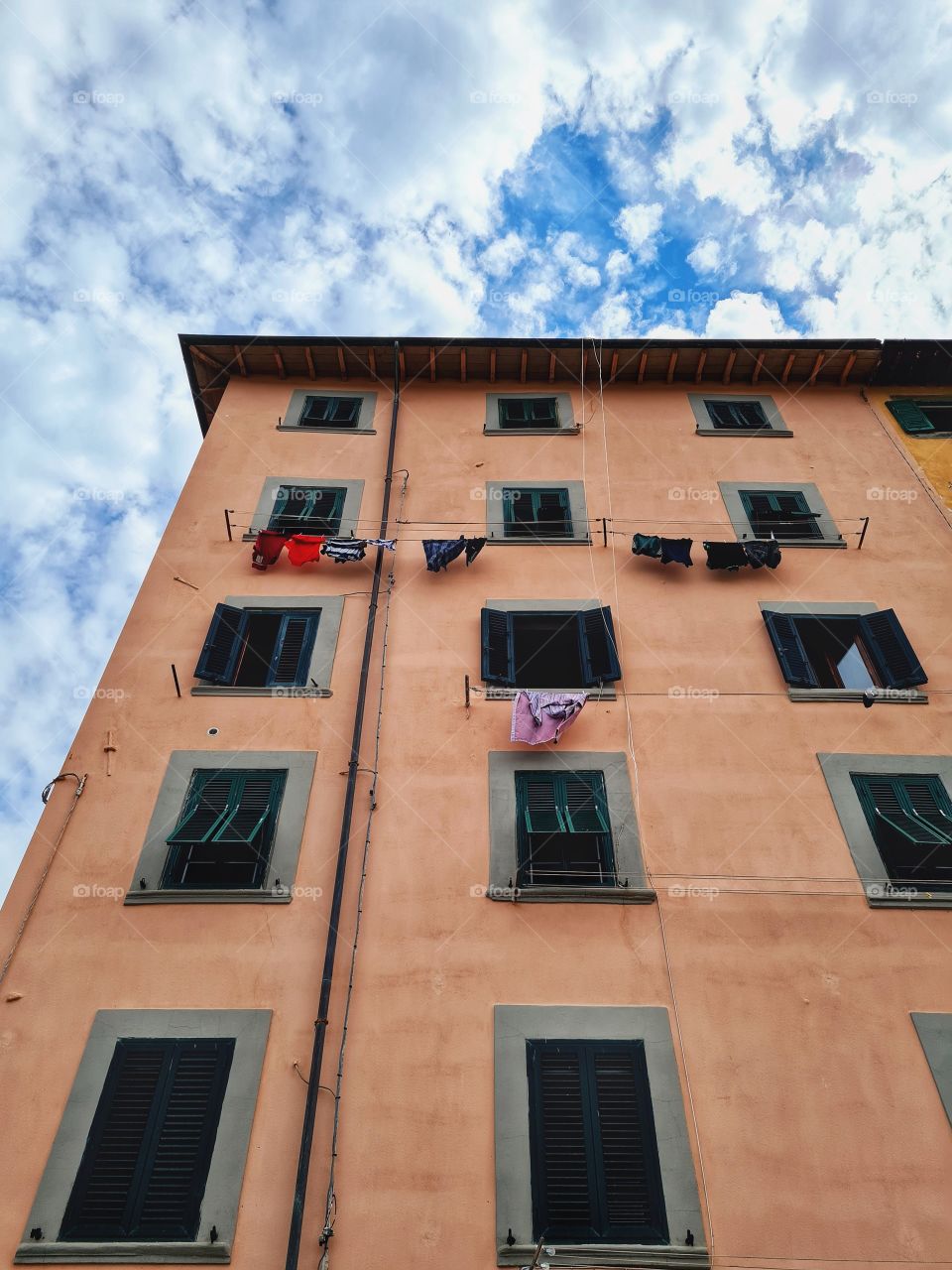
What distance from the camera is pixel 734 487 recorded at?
17625 mm

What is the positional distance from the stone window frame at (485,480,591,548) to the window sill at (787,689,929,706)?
4.82 metres

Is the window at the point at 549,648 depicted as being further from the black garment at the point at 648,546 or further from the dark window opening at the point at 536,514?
the dark window opening at the point at 536,514

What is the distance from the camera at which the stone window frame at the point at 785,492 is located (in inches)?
643

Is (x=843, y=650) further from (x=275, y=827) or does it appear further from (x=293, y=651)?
(x=275, y=827)

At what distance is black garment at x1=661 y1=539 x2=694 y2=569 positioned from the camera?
15500 millimetres

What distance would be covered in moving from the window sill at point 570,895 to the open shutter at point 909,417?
13083 mm

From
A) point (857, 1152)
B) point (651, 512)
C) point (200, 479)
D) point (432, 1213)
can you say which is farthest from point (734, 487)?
point (432, 1213)

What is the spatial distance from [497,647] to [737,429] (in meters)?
8.45

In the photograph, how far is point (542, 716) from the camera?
42.1 feet

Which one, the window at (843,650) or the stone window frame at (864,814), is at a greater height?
the window at (843,650)

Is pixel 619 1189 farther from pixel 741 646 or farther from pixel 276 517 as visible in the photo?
pixel 276 517

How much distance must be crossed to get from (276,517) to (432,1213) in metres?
11.8

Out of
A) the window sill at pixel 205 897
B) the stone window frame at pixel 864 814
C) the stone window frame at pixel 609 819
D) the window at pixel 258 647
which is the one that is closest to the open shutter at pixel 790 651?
the stone window frame at pixel 864 814

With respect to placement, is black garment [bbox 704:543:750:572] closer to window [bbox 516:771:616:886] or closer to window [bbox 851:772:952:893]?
window [bbox 851:772:952:893]
